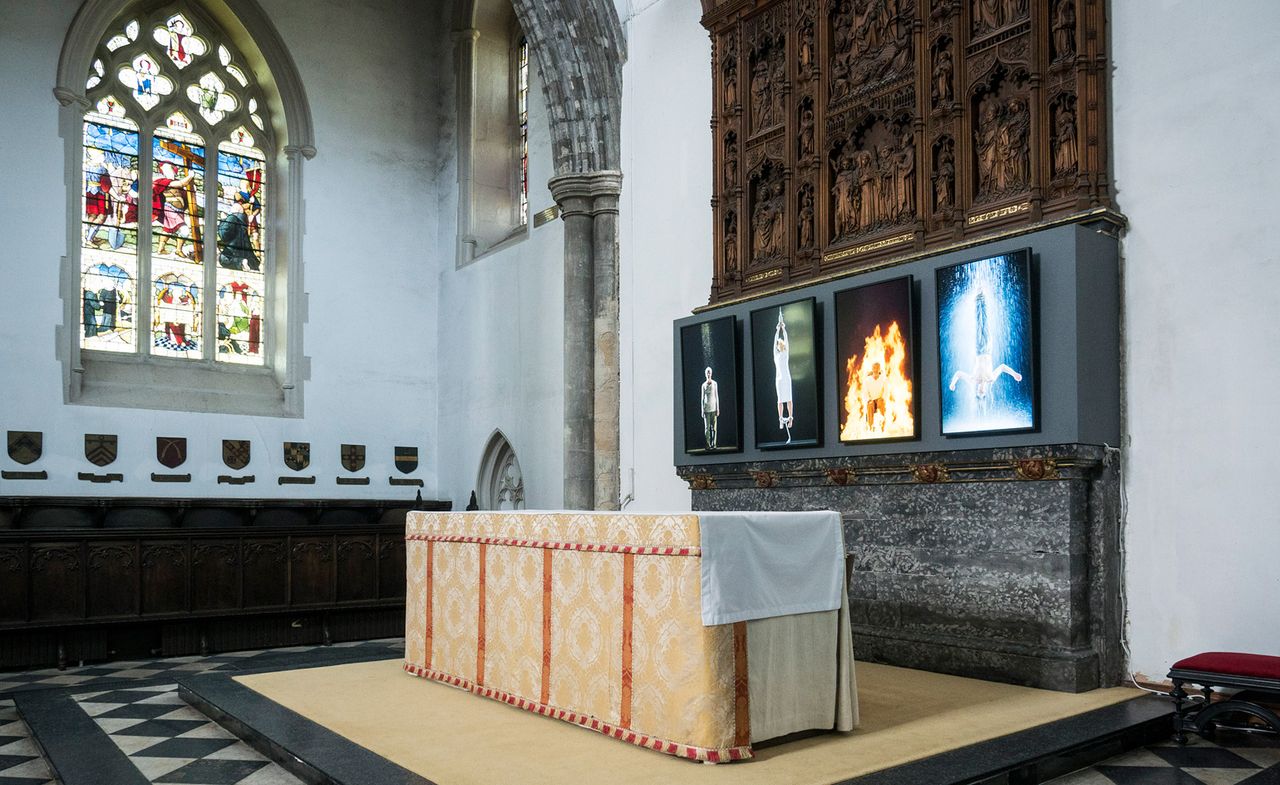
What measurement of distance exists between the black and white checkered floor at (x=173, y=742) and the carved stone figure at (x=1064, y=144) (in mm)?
5229

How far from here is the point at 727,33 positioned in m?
8.62

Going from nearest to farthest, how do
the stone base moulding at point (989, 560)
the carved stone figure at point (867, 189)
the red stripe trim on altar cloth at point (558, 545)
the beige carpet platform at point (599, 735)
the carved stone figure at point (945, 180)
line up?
the beige carpet platform at point (599, 735) → the red stripe trim on altar cloth at point (558, 545) → the stone base moulding at point (989, 560) → the carved stone figure at point (945, 180) → the carved stone figure at point (867, 189)

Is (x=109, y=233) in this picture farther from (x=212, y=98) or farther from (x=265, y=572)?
(x=265, y=572)

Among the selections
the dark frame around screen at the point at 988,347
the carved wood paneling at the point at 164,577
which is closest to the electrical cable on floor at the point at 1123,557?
the dark frame around screen at the point at 988,347

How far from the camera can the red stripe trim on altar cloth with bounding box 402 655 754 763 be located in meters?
4.15

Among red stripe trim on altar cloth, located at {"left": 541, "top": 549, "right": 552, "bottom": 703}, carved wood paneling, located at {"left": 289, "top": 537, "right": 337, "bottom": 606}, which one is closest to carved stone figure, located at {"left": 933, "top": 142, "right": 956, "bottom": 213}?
red stripe trim on altar cloth, located at {"left": 541, "top": 549, "right": 552, "bottom": 703}

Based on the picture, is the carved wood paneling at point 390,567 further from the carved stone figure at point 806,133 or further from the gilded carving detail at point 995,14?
the gilded carving detail at point 995,14

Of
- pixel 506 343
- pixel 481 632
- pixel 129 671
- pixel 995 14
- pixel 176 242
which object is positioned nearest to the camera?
pixel 481 632

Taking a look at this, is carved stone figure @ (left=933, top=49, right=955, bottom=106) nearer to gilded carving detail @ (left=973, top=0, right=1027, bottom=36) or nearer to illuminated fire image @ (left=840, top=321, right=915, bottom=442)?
gilded carving detail @ (left=973, top=0, right=1027, bottom=36)

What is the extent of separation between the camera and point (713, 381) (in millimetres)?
8336

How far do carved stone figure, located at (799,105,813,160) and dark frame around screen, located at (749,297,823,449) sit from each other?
117 centimetres

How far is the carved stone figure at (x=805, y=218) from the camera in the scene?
786cm

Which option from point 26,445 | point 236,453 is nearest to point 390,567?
point 236,453

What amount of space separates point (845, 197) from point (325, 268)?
7717 millimetres
